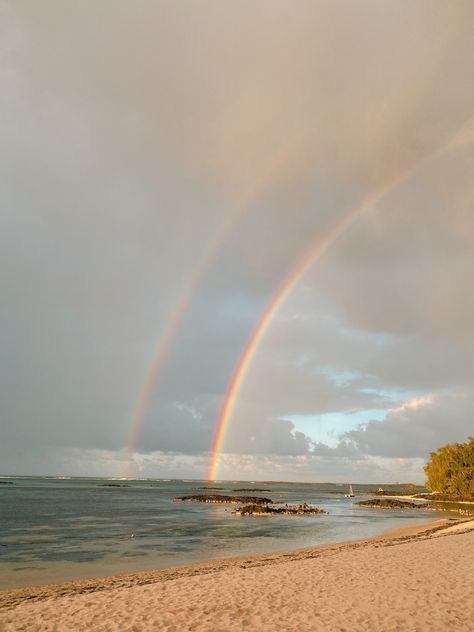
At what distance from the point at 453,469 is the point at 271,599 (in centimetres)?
10966

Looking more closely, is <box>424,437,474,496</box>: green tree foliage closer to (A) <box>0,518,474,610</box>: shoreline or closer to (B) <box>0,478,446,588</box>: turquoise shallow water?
(B) <box>0,478,446,588</box>: turquoise shallow water

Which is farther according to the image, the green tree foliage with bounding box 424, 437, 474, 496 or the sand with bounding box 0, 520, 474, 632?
the green tree foliage with bounding box 424, 437, 474, 496

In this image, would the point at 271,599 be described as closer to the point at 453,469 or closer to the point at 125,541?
the point at 125,541

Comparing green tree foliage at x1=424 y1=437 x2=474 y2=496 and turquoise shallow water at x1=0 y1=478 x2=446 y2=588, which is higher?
green tree foliage at x1=424 y1=437 x2=474 y2=496

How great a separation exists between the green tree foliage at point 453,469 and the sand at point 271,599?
97799 mm

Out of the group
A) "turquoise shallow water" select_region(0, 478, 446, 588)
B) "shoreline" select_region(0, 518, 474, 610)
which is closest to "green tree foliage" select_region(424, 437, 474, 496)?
"turquoise shallow water" select_region(0, 478, 446, 588)

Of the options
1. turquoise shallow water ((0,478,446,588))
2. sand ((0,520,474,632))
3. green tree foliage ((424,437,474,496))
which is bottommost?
sand ((0,520,474,632))

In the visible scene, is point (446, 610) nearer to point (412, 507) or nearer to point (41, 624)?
point (41, 624)

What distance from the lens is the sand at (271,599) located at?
1262 centimetres

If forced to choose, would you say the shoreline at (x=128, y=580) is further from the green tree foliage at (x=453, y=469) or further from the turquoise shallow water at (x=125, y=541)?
the green tree foliage at (x=453, y=469)

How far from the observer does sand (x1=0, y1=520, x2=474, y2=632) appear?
12.6 m

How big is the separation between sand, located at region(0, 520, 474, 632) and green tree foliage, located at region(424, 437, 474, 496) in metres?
97.8

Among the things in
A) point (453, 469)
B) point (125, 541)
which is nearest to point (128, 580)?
point (125, 541)

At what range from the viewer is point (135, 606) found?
47.8 ft
